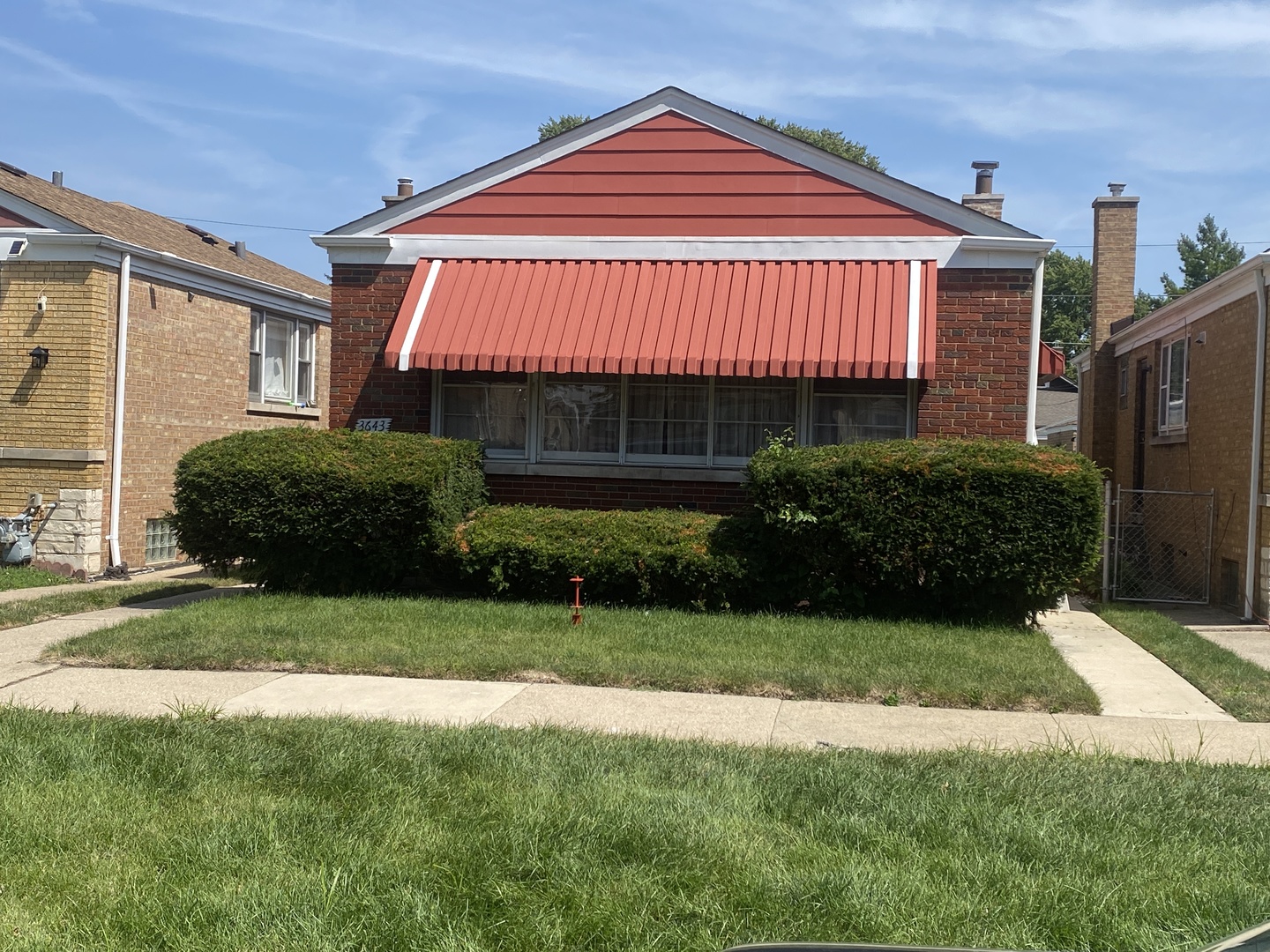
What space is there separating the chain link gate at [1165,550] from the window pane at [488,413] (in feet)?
22.7

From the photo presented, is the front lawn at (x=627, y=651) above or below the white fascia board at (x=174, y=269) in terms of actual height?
below

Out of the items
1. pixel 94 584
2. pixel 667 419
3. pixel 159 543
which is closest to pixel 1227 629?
pixel 667 419

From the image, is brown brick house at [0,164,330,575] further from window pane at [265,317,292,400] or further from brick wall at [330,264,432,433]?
brick wall at [330,264,432,433]

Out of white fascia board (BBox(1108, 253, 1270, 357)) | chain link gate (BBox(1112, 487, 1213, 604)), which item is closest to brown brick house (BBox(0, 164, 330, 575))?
chain link gate (BBox(1112, 487, 1213, 604))

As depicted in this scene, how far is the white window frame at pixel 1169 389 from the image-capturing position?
15.8 m

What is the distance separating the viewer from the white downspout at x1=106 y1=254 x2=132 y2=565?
14727 millimetres

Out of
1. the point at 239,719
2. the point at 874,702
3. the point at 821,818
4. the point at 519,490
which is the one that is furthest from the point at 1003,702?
the point at 519,490

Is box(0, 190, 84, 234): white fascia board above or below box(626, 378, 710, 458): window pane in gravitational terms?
above

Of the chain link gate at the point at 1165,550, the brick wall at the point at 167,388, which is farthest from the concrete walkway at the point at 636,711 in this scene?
the brick wall at the point at 167,388

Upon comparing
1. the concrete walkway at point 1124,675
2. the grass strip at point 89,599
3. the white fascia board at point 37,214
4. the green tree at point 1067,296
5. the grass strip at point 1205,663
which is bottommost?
the grass strip at point 89,599

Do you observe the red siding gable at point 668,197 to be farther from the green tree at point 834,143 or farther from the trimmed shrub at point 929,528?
the green tree at point 834,143

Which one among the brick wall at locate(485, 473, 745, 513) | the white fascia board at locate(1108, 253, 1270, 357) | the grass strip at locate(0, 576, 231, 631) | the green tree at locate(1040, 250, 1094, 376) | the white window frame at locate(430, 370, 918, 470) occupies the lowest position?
the grass strip at locate(0, 576, 231, 631)

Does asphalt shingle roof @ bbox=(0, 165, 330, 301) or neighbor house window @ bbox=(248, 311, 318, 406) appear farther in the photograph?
neighbor house window @ bbox=(248, 311, 318, 406)

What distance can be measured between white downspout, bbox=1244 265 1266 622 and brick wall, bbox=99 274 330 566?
13.2m
